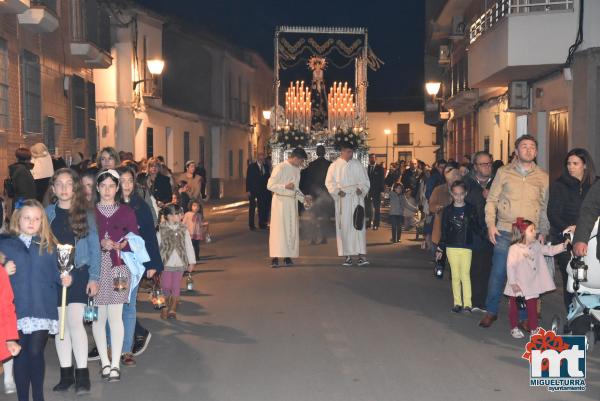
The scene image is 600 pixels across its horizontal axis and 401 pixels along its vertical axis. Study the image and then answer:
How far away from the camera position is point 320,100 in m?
26.6

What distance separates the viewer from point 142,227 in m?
8.73

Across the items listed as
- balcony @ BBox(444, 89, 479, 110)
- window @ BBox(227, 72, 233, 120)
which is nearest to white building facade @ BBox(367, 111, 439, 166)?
window @ BBox(227, 72, 233, 120)

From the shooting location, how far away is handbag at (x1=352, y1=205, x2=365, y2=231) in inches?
624

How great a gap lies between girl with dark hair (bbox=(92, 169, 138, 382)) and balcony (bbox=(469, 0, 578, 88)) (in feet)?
41.3

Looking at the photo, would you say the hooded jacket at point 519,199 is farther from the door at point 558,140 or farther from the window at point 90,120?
the window at point 90,120

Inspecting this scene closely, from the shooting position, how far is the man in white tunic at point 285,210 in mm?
15875

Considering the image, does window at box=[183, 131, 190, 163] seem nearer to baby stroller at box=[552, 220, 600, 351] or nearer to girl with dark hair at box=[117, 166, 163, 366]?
girl with dark hair at box=[117, 166, 163, 366]

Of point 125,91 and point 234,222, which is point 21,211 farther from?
point 125,91

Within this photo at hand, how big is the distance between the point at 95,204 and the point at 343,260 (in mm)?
9068

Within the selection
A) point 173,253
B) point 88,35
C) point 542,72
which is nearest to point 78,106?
point 88,35

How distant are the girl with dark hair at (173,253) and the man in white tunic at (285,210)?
176 inches

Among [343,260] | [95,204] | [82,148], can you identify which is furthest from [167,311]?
[82,148]

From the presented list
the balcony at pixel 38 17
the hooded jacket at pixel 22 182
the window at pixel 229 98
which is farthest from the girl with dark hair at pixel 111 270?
the window at pixel 229 98

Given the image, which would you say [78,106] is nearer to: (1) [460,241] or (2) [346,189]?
(2) [346,189]
